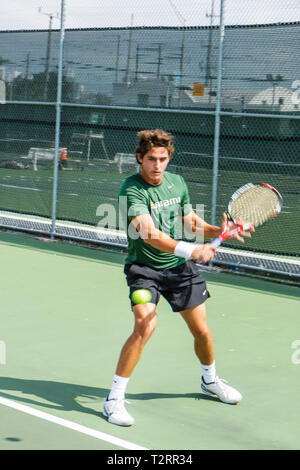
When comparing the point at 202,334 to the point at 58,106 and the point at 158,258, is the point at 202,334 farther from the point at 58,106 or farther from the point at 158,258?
the point at 58,106

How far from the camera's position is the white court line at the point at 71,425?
4363mm

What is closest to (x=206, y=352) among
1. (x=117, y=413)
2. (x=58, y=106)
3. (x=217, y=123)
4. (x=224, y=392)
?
(x=224, y=392)

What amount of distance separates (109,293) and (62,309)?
992mm

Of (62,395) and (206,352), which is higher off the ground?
(206,352)

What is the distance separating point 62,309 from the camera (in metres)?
7.64

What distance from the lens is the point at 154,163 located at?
193 inches

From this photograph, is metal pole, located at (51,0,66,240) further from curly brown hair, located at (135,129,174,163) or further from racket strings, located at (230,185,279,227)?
curly brown hair, located at (135,129,174,163)

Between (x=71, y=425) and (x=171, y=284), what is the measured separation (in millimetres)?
1137

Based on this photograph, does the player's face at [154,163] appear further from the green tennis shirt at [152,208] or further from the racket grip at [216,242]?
the racket grip at [216,242]

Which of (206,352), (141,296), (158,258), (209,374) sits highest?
(158,258)

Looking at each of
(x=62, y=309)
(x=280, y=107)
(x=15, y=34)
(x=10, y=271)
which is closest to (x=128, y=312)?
(x=62, y=309)

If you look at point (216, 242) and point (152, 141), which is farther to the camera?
point (152, 141)

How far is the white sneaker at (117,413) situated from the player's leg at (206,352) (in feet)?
2.33

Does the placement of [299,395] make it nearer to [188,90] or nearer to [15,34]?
[188,90]
